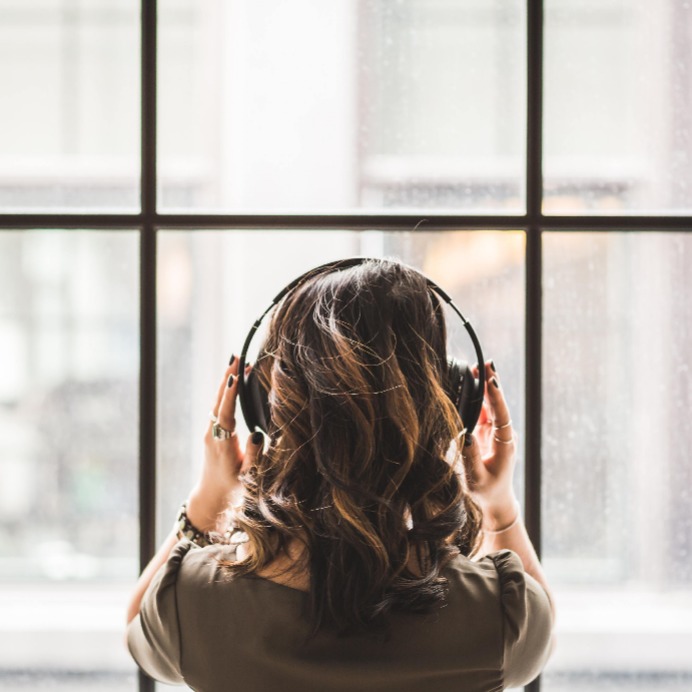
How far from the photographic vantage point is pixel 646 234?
1.20 metres

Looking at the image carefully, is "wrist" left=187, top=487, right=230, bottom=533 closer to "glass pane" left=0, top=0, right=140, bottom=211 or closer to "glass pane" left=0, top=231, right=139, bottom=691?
"glass pane" left=0, top=231, right=139, bottom=691

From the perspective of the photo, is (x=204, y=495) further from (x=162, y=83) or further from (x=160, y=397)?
(x=162, y=83)

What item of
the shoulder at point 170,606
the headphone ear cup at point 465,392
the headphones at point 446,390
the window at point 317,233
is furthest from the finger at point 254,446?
the window at point 317,233

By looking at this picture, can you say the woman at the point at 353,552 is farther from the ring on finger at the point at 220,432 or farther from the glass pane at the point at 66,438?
the glass pane at the point at 66,438

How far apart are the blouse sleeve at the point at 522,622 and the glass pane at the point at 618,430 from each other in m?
0.40

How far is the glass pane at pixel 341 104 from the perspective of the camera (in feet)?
3.90

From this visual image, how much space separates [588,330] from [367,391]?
0.60m

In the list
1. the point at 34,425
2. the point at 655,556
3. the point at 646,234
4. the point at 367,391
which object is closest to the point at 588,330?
the point at 646,234

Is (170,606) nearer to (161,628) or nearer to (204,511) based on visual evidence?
(161,628)

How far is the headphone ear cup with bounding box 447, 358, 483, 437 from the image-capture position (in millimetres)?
847

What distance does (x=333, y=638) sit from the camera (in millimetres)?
757

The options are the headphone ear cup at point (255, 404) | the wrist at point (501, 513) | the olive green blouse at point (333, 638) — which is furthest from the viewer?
the wrist at point (501, 513)

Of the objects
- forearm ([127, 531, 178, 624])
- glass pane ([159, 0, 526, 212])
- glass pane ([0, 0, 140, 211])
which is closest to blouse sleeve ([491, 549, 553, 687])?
forearm ([127, 531, 178, 624])

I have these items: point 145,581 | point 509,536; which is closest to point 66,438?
point 145,581
